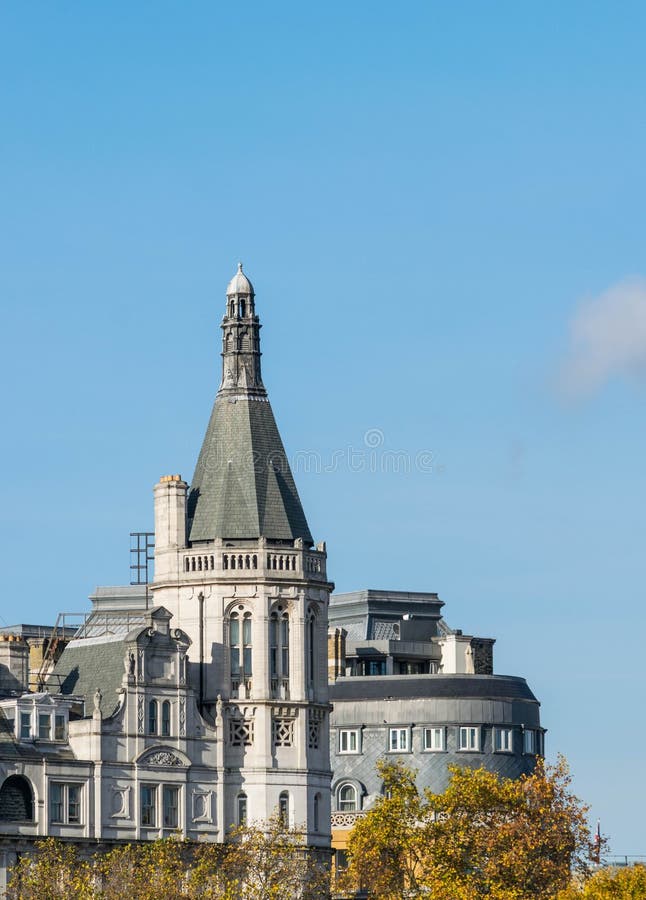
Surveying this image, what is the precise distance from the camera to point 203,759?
173m

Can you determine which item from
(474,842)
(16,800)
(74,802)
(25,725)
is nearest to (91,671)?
(25,725)

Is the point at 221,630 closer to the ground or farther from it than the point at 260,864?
farther from it

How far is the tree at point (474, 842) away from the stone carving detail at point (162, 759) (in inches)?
503

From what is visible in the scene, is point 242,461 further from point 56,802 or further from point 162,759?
point 56,802

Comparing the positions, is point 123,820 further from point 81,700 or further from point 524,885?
point 524,885

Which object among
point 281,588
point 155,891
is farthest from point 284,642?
point 155,891

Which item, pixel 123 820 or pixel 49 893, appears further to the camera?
pixel 123 820

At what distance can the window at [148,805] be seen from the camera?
170 m

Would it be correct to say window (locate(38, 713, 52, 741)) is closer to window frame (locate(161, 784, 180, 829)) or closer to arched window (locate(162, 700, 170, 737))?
arched window (locate(162, 700, 170, 737))

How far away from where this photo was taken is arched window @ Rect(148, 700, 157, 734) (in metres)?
171

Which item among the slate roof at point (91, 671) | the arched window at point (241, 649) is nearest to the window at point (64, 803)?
the slate roof at point (91, 671)

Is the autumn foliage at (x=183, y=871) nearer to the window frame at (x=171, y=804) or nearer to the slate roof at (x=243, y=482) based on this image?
the window frame at (x=171, y=804)

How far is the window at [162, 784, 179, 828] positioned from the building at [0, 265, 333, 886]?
9 centimetres

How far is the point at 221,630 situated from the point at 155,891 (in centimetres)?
2907
